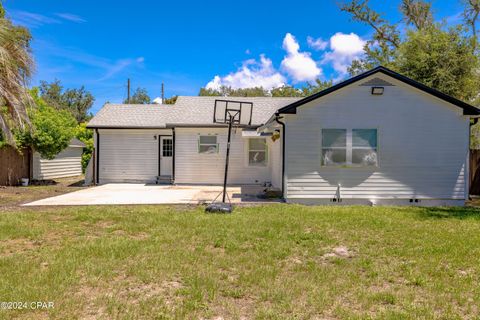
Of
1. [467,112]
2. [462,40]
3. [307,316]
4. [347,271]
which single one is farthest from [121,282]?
[462,40]

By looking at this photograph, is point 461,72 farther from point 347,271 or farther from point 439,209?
point 347,271

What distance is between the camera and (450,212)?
8.60 meters

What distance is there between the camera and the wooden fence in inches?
549

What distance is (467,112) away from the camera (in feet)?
31.4

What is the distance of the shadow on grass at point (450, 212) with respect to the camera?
26.3 feet

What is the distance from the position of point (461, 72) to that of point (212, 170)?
1287 centimetres

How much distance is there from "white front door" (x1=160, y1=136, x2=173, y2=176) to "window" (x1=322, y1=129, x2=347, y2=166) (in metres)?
8.44

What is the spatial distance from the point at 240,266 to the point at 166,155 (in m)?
11.9

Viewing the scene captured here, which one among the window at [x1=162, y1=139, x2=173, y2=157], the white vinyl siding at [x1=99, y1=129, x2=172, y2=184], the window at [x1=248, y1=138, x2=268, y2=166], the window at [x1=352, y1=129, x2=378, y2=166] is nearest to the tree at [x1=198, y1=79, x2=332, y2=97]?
the window at [x1=248, y1=138, x2=268, y2=166]

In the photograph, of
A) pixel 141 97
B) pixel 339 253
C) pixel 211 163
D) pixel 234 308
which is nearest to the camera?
pixel 234 308

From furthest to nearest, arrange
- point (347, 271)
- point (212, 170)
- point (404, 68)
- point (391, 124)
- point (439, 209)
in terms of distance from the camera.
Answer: point (404, 68), point (212, 170), point (391, 124), point (439, 209), point (347, 271)

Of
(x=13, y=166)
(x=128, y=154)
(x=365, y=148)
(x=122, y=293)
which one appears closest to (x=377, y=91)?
(x=365, y=148)

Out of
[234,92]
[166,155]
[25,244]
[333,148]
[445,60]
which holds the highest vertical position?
[234,92]

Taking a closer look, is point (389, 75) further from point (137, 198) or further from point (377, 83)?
point (137, 198)
